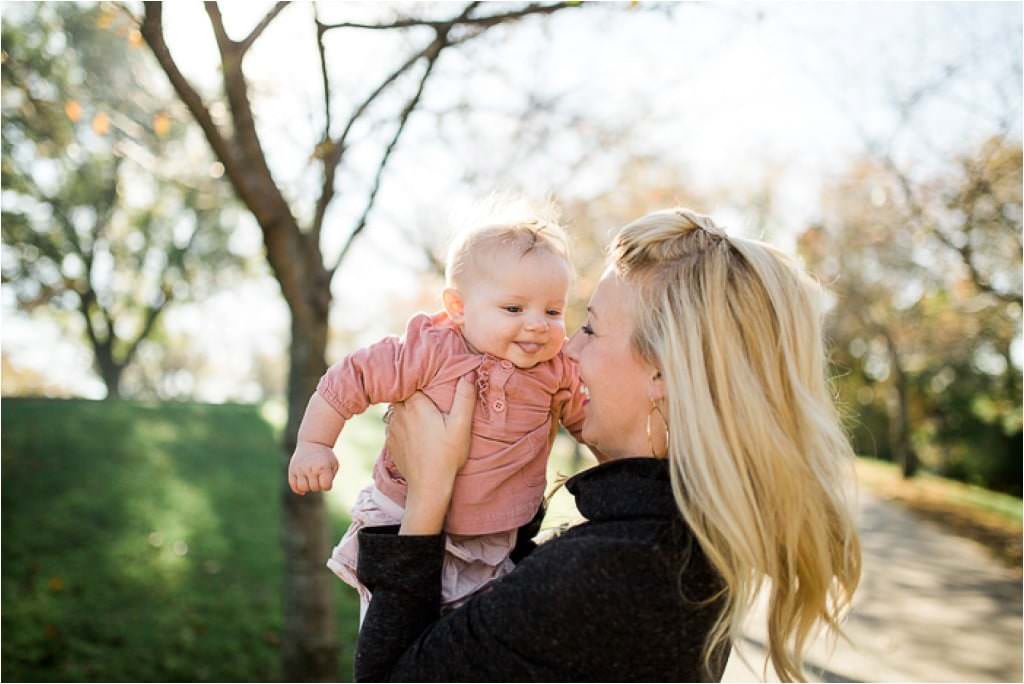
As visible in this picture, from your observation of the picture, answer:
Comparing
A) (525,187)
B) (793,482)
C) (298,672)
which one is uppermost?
(525,187)

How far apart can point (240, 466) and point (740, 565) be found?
9909 mm

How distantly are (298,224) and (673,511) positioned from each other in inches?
157

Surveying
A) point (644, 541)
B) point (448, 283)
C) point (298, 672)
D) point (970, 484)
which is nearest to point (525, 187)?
point (298, 672)

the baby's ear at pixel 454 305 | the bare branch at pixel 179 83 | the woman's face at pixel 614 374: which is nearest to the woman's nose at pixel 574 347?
the woman's face at pixel 614 374

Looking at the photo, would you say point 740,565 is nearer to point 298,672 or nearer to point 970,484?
point 298,672

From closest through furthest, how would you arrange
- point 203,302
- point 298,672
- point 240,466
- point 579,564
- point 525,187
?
1. point 579,564
2. point 298,672
3. point 240,466
4. point 525,187
5. point 203,302

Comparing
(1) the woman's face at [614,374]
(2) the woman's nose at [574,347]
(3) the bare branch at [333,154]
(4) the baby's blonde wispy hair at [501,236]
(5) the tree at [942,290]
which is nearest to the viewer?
(1) the woman's face at [614,374]

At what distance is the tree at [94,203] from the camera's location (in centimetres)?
1412

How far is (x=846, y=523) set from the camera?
6.33ft

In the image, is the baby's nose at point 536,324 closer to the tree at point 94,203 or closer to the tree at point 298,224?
the tree at point 298,224

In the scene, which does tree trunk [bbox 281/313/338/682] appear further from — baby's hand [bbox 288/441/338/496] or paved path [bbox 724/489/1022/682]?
baby's hand [bbox 288/441/338/496]

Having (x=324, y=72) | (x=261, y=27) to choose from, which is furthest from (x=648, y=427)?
(x=324, y=72)

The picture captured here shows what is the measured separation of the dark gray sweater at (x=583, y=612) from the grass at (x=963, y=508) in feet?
26.3

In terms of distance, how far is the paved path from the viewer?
250 inches
